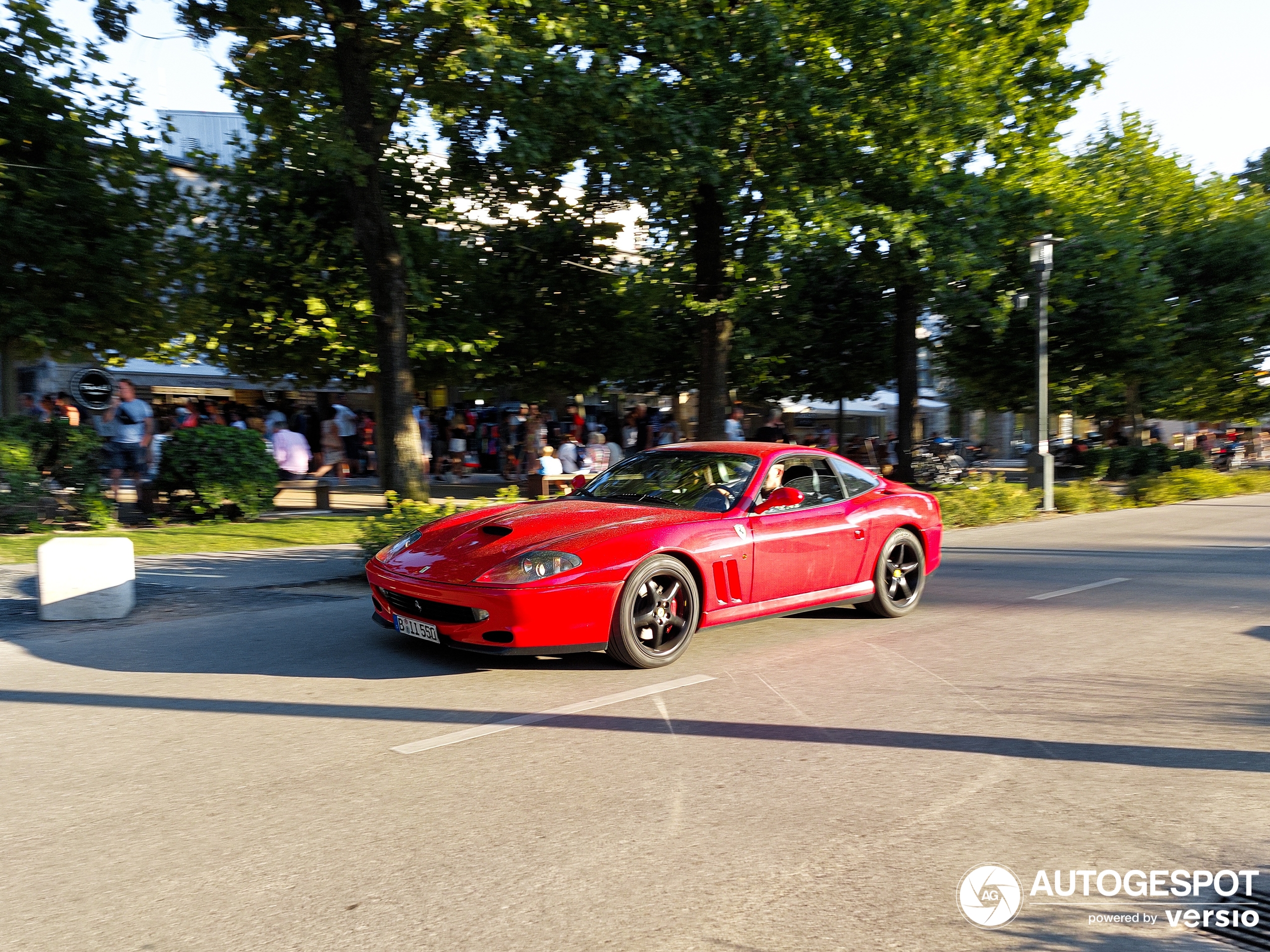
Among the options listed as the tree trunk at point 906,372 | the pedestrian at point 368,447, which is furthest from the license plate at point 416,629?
the pedestrian at point 368,447

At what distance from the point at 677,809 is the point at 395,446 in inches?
348

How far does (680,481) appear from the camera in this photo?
7.79 meters

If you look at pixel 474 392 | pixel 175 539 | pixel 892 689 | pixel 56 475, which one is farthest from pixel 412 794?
pixel 474 392

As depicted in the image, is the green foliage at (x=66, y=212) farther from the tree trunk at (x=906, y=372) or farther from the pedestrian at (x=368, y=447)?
the tree trunk at (x=906, y=372)

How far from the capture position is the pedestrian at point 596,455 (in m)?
20.0

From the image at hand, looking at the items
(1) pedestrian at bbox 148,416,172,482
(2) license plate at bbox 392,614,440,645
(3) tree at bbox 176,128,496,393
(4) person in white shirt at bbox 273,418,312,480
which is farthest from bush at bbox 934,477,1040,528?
(2) license plate at bbox 392,614,440,645

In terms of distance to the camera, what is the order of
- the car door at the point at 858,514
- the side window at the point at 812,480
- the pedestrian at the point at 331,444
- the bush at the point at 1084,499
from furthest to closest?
the pedestrian at the point at 331,444, the bush at the point at 1084,499, the car door at the point at 858,514, the side window at the point at 812,480

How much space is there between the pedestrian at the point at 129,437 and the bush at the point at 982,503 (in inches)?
463

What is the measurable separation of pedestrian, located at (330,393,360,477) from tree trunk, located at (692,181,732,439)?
28.9 feet

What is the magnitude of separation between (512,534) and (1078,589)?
20.3ft

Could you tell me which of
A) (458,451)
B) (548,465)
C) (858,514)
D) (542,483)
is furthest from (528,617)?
(458,451)

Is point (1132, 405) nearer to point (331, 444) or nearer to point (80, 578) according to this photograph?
point (331, 444)

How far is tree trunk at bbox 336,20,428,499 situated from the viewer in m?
12.3

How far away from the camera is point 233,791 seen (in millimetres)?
4422
